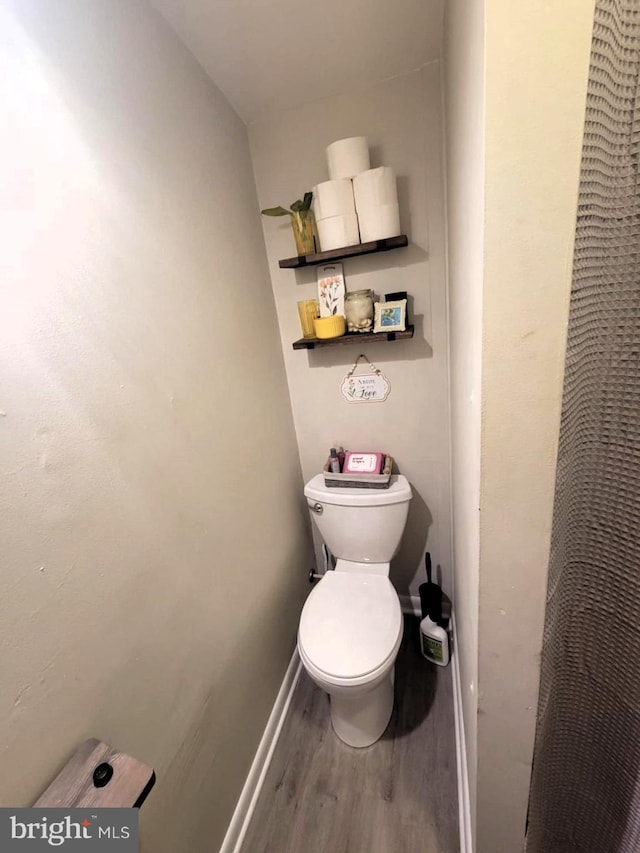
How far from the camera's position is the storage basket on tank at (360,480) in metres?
1.38

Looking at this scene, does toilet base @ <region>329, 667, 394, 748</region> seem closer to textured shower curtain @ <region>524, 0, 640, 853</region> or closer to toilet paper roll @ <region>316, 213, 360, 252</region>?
textured shower curtain @ <region>524, 0, 640, 853</region>

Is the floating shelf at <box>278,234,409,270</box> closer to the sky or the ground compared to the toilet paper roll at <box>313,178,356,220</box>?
closer to the ground

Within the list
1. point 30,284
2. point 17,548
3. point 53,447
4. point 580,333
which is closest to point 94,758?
point 17,548

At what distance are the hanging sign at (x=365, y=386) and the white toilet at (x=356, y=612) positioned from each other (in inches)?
14.4

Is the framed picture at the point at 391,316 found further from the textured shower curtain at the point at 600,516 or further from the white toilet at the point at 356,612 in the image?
the textured shower curtain at the point at 600,516

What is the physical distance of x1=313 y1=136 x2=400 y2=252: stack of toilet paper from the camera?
3.69 ft

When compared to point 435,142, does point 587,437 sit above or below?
below

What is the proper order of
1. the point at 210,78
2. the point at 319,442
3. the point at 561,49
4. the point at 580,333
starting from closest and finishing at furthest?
→ the point at 561,49 < the point at 580,333 < the point at 210,78 < the point at 319,442

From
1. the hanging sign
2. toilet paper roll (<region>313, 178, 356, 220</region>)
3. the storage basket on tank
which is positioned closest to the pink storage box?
the storage basket on tank

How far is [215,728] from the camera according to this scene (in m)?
0.97

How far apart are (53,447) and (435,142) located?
1.46m

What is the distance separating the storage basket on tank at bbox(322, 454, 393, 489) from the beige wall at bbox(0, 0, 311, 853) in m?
0.34

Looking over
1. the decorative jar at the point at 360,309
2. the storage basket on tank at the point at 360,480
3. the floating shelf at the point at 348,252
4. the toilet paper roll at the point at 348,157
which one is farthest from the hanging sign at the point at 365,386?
the toilet paper roll at the point at 348,157

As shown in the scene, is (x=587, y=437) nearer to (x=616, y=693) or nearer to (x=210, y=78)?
(x=616, y=693)
